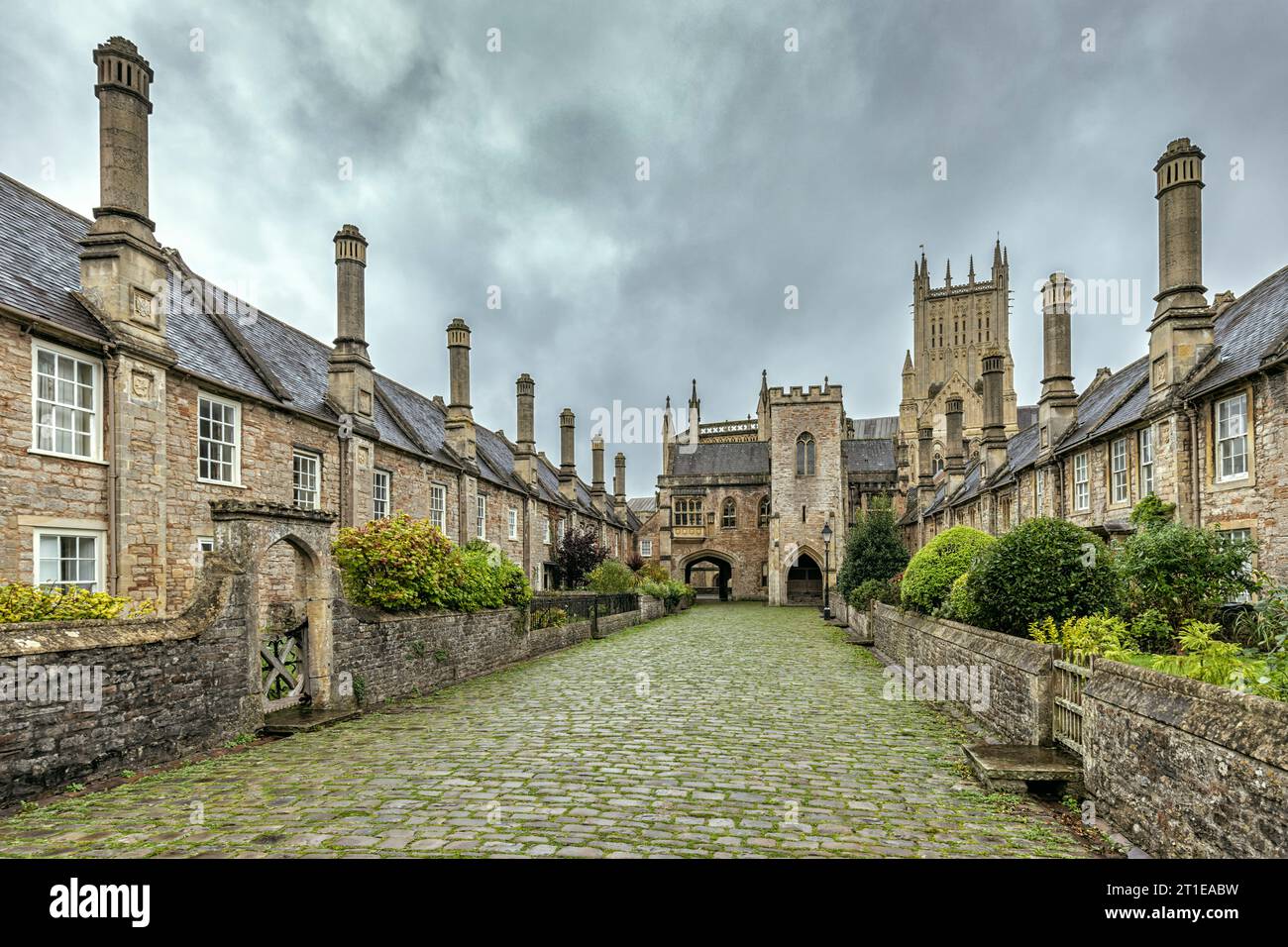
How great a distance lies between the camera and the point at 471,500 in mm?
26562

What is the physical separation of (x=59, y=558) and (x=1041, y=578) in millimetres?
15182

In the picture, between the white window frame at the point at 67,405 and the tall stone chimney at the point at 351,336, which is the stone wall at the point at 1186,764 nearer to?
the white window frame at the point at 67,405

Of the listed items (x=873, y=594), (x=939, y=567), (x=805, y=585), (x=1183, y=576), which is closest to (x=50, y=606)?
(x=1183, y=576)

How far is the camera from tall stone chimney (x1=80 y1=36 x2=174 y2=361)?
1272 cm

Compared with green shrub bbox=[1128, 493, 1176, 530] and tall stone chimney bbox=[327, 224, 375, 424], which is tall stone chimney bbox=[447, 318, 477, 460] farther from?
green shrub bbox=[1128, 493, 1176, 530]

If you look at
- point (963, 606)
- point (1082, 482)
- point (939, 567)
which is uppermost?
point (1082, 482)

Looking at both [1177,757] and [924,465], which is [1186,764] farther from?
[924,465]

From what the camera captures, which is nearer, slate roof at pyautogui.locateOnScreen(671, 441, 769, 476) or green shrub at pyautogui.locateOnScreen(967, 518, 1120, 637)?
green shrub at pyautogui.locateOnScreen(967, 518, 1120, 637)

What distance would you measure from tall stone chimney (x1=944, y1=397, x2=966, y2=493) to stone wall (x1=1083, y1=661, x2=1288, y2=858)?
34616mm

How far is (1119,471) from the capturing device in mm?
19219

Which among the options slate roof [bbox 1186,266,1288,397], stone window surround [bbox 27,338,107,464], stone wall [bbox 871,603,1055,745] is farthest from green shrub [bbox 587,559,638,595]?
slate roof [bbox 1186,266,1288,397]

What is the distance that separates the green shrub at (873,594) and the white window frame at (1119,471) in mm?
6587
